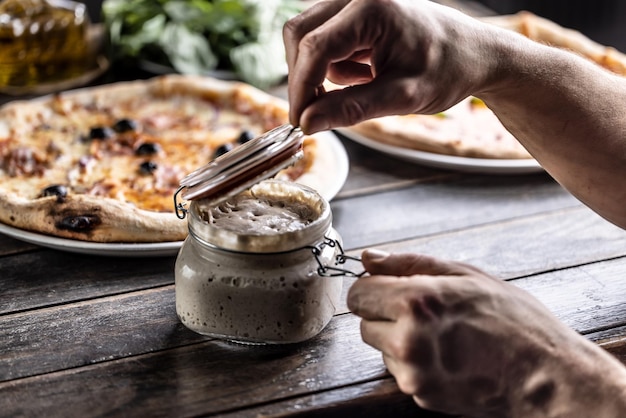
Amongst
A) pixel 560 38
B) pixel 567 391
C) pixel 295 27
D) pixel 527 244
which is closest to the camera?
pixel 567 391

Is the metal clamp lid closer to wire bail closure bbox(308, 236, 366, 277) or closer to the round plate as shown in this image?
wire bail closure bbox(308, 236, 366, 277)

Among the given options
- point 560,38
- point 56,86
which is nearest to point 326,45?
point 56,86

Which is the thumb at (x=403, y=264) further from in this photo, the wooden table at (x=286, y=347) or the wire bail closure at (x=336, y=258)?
the wooden table at (x=286, y=347)

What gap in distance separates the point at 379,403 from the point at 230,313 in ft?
0.90

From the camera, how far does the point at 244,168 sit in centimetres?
128

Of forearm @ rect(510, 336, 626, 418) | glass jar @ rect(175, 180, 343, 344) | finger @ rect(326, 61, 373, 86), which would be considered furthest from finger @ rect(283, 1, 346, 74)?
forearm @ rect(510, 336, 626, 418)

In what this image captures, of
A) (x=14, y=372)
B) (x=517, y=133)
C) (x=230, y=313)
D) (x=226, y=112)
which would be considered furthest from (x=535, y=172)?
(x=14, y=372)

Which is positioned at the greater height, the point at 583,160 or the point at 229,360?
the point at 583,160

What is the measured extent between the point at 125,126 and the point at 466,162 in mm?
900

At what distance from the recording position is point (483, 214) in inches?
75.0

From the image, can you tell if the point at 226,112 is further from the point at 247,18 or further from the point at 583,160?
the point at 583,160

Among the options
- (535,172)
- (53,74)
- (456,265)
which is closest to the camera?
(456,265)

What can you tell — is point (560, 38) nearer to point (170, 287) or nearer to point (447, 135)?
Answer: point (447, 135)

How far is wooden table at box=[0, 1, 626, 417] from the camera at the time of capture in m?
1.29
